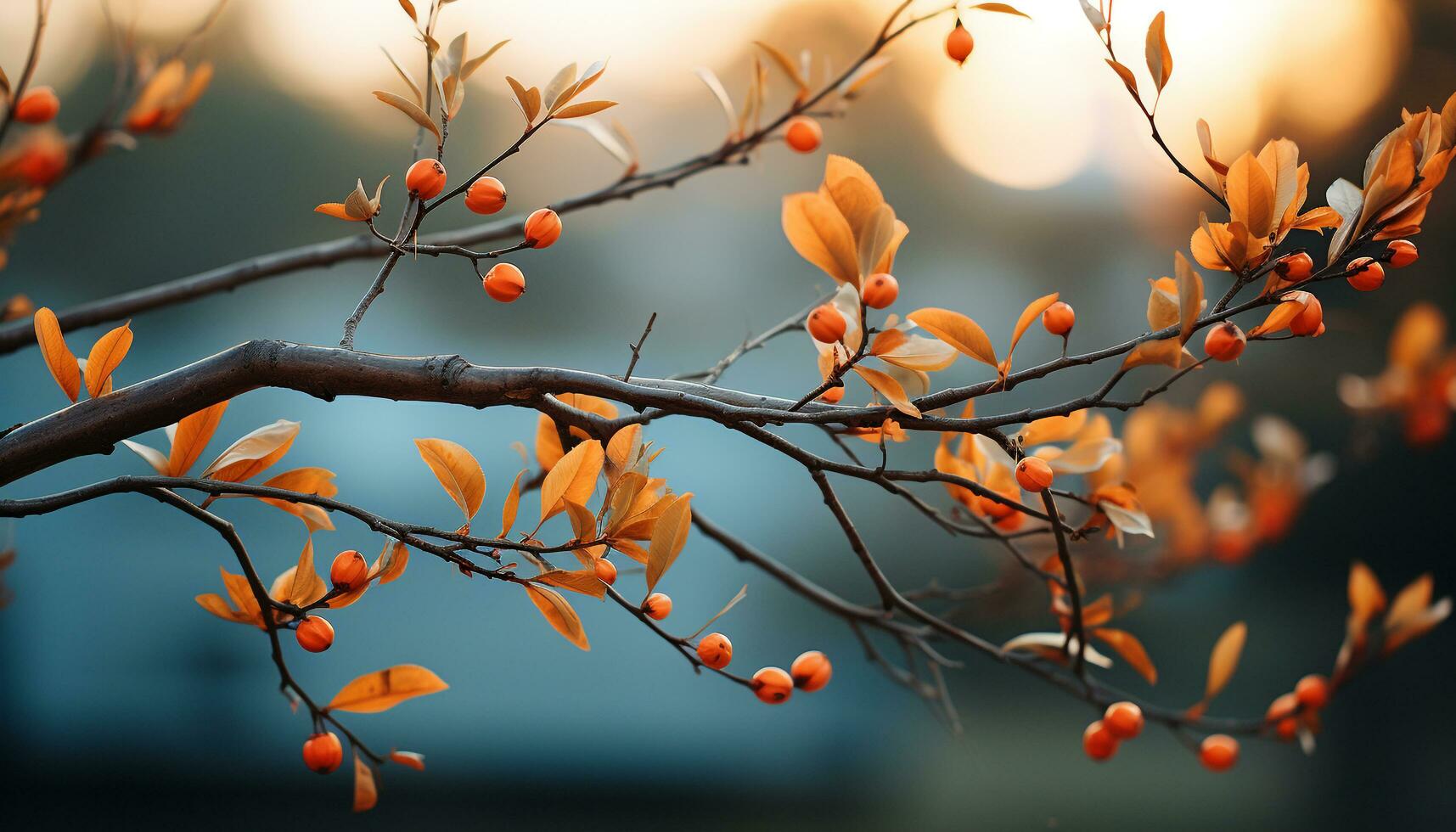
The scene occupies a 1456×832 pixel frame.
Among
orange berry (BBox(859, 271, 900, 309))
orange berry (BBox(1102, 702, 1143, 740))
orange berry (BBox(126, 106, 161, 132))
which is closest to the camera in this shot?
orange berry (BBox(859, 271, 900, 309))

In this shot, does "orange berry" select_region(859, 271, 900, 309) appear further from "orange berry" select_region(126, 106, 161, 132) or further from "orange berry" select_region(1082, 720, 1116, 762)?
"orange berry" select_region(126, 106, 161, 132)

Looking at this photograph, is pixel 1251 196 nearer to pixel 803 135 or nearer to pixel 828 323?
pixel 828 323

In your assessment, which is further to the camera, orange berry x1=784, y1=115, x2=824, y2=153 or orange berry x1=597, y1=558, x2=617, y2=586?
orange berry x1=784, y1=115, x2=824, y2=153

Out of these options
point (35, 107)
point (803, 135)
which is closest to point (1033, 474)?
point (803, 135)

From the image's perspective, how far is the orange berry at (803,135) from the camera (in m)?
0.50

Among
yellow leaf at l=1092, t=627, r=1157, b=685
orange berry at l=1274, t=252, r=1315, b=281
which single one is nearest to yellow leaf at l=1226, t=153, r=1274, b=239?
orange berry at l=1274, t=252, r=1315, b=281

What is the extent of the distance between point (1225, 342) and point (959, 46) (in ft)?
0.71

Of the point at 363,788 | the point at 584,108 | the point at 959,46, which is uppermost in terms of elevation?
the point at 959,46

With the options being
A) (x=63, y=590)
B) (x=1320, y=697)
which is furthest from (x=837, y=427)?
(x=63, y=590)

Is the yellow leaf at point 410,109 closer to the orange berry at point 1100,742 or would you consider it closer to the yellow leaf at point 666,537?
the yellow leaf at point 666,537

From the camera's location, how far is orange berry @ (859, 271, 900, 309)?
0.89ft

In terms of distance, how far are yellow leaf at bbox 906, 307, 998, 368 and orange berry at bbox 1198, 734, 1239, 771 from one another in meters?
0.31

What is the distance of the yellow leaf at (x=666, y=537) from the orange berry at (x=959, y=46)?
256 mm

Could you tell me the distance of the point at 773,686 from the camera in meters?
0.35
